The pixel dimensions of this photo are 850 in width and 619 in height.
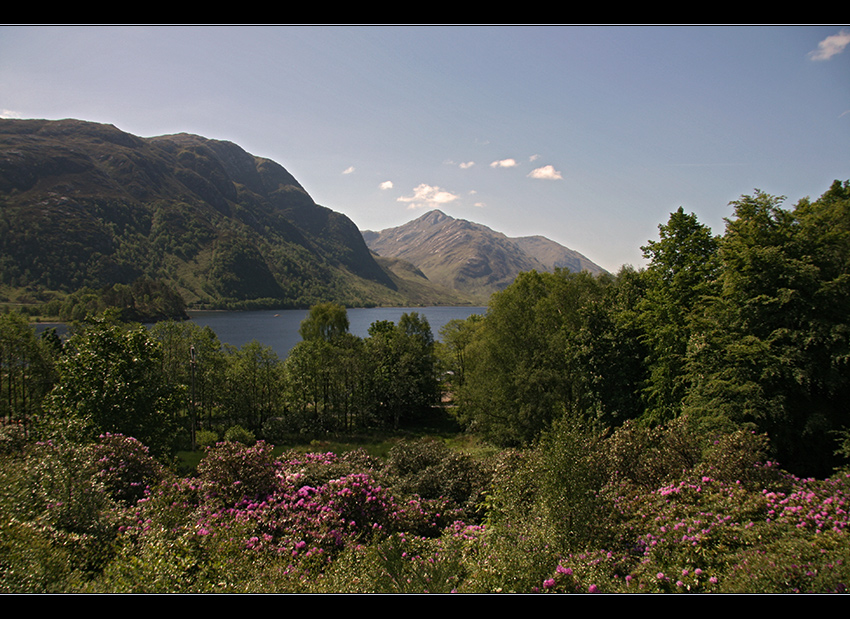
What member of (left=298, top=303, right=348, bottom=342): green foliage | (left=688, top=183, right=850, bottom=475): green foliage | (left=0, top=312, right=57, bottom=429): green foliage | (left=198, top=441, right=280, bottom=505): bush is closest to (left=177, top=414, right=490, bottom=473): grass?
(left=0, top=312, right=57, bottom=429): green foliage

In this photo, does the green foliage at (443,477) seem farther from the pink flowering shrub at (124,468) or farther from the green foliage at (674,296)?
the green foliage at (674,296)

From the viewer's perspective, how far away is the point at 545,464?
9656 millimetres

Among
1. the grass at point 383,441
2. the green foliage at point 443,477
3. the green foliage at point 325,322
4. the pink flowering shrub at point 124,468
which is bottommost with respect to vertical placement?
the grass at point 383,441

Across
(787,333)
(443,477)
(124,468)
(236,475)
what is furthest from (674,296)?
(124,468)

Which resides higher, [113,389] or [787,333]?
[787,333]

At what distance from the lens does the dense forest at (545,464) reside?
7809 mm

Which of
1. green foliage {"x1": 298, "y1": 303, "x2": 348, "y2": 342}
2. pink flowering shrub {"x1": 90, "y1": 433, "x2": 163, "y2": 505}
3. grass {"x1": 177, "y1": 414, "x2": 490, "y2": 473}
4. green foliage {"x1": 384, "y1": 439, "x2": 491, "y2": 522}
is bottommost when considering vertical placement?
grass {"x1": 177, "y1": 414, "x2": 490, "y2": 473}

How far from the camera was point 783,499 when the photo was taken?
406 inches

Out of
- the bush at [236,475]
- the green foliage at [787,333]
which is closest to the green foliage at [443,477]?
the bush at [236,475]

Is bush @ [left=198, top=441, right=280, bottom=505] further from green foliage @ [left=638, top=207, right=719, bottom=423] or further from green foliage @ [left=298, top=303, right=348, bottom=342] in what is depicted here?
green foliage @ [left=298, top=303, right=348, bottom=342]

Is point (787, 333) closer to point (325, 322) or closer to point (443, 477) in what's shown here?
point (443, 477)

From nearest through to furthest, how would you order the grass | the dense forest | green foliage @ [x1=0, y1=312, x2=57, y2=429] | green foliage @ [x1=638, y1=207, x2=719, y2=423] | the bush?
the dense forest, the bush, green foliage @ [x1=638, y1=207, x2=719, y2=423], green foliage @ [x1=0, y1=312, x2=57, y2=429], the grass

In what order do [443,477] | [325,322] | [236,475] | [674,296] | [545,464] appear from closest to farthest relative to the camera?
[545,464], [236,475], [443,477], [674,296], [325,322]

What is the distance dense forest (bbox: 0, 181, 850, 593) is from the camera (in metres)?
7.81
